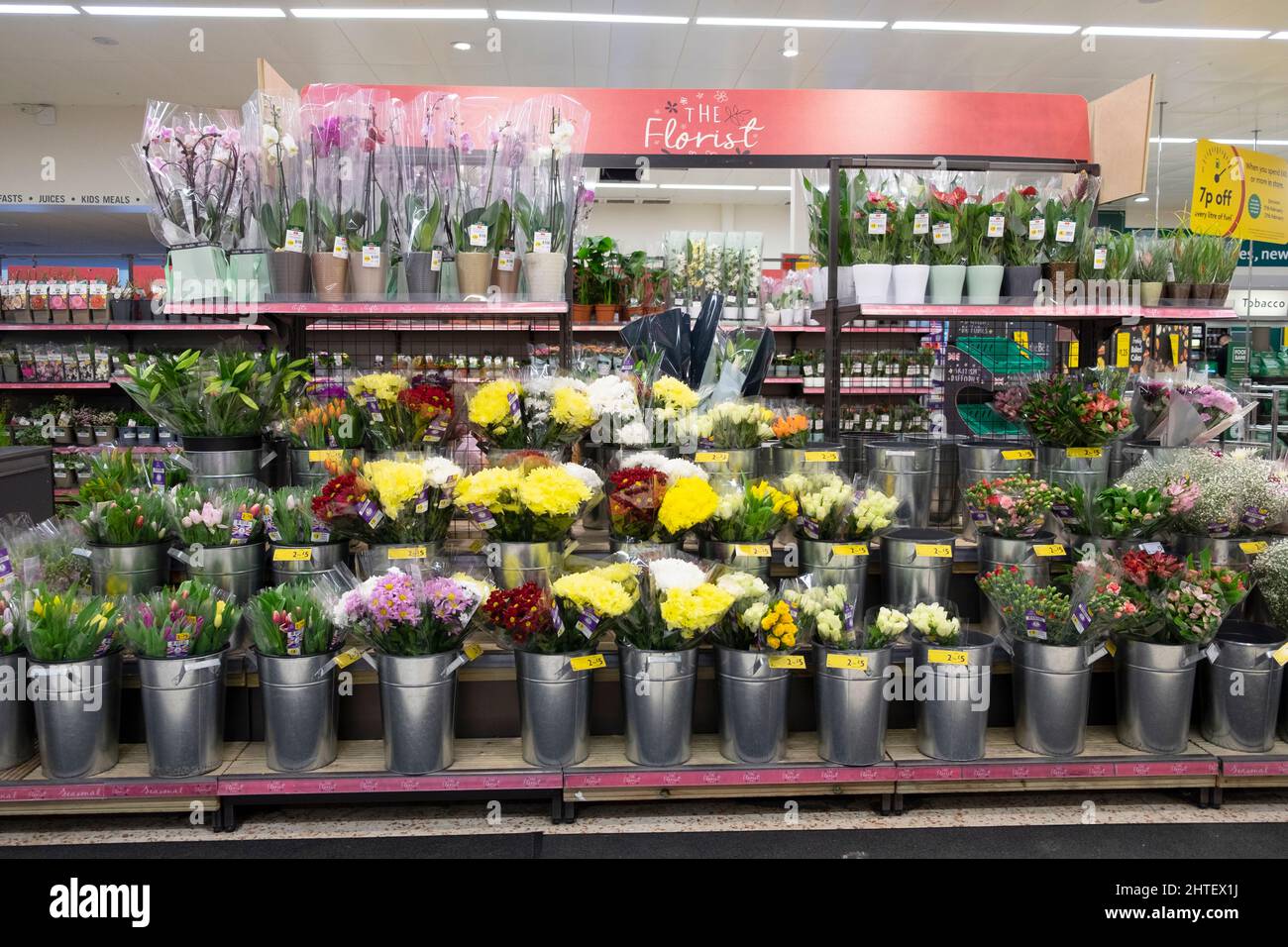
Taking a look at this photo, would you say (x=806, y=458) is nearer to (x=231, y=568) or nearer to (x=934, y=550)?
(x=934, y=550)

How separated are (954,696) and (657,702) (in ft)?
2.67

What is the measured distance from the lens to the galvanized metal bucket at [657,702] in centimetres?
246

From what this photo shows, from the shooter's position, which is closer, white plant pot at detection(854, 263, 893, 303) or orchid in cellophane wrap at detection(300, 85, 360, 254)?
orchid in cellophane wrap at detection(300, 85, 360, 254)

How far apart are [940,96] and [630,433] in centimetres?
410

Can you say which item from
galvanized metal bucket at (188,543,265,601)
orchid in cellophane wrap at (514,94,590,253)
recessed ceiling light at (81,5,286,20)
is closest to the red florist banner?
recessed ceiling light at (81,5,286,20)

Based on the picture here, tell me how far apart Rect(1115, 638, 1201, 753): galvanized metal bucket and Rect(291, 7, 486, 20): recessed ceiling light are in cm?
620

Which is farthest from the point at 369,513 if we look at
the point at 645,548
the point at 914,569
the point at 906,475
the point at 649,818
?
the point at 906,475

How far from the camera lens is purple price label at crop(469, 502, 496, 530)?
8.79 ft

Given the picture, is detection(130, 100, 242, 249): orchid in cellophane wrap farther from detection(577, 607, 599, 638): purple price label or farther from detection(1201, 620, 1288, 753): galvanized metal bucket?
detection(1201, 620, 1288, 753): galvanized metal bucket

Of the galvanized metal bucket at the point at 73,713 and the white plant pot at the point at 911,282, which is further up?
the white plant pot at the point at 911,282

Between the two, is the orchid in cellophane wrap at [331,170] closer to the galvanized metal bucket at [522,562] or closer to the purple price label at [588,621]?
the galvanized metal bucket at [522,562]

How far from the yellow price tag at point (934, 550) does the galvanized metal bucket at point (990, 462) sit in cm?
47

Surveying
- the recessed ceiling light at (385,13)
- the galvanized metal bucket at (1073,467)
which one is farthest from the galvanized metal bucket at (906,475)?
the recessed ceiling light at (385,13)

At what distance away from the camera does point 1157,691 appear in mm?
2621
